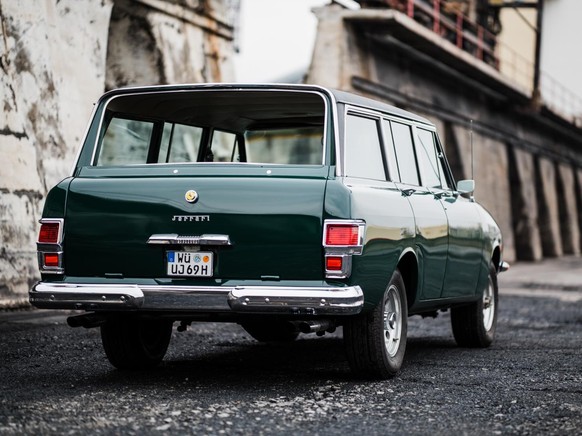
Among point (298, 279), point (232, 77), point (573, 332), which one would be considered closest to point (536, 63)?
point (232, 77)

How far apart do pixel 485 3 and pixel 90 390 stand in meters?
29.5

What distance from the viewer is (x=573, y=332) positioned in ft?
38.7

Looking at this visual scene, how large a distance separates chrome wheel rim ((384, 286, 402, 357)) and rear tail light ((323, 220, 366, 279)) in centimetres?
89

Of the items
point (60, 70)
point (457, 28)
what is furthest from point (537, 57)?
point (60, 70)

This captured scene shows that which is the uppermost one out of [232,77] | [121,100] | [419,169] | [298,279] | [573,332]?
[232,77]

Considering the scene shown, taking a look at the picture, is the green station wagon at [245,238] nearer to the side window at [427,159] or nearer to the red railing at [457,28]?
the side window at [427,159]

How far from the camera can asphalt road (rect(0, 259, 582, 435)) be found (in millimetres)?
5590

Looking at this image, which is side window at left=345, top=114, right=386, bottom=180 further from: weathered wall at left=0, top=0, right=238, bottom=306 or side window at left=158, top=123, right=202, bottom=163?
weathered wall at left=0, top=0, right=238, bottom=306

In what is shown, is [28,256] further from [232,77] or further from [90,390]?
[232,77]

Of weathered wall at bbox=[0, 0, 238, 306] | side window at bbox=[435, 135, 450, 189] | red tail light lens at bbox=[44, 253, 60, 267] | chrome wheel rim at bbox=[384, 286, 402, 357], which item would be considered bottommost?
chrome wheel rim at bbox=[384, 286, 402, 357]

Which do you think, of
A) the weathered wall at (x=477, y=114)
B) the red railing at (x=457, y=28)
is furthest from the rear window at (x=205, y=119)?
the red railing at (x=457, y=28)

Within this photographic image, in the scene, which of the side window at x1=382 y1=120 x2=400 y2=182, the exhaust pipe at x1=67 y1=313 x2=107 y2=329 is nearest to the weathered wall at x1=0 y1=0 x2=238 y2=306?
the exhaust pipe at x1=67 y1=313 x2=107 y2=329

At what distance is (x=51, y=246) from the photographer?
22.4ft

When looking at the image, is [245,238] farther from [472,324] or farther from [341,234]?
[472,324]
